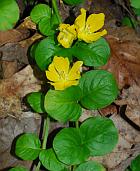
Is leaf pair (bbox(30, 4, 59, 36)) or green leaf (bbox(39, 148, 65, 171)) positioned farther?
leaf pair (bbox(30, 4, 59, 36))

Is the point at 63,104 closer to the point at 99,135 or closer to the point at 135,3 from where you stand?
the point at 99,135

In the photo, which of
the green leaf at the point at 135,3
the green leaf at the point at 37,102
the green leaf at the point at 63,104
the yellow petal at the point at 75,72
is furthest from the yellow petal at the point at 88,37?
the green leaf at the point at 135,3

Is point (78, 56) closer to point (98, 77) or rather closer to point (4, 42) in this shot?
point (98, 77)

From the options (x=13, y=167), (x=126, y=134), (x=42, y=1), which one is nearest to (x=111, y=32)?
(x=42, y=1)

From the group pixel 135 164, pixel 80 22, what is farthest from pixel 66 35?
pixel 135 164

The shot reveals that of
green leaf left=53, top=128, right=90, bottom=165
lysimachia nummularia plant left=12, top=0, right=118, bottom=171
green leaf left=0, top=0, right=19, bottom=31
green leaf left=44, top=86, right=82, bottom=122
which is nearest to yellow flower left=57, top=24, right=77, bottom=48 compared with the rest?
lysimachia nummularia plant left=12, top=0, right=118, bottom=171

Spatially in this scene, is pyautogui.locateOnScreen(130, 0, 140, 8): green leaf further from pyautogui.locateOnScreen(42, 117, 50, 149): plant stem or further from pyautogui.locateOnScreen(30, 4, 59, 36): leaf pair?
pyautogui.locateOnScreen(42, 117, 50, 149): plant stem
